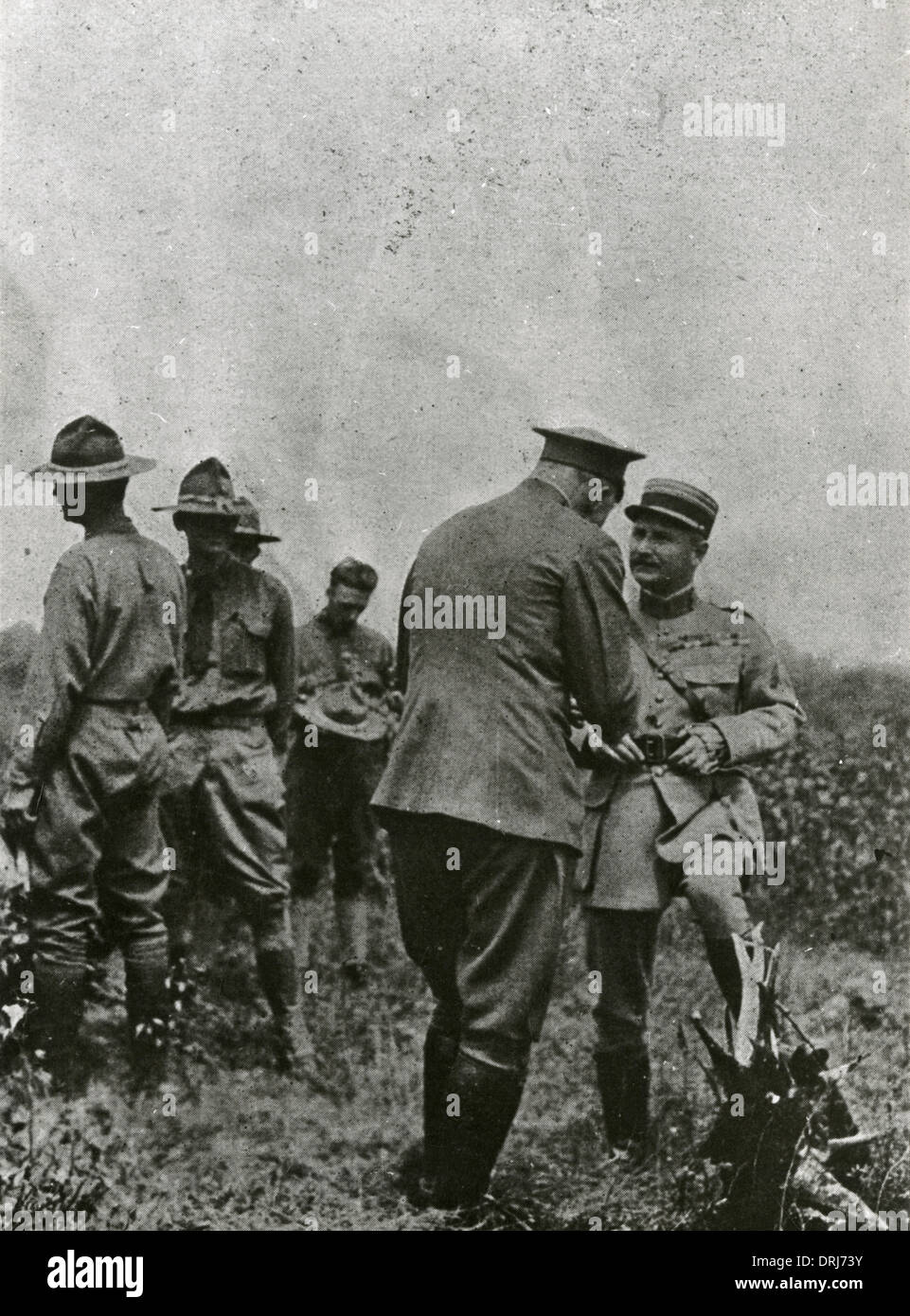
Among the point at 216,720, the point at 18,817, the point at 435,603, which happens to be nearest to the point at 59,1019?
the point at 18,817

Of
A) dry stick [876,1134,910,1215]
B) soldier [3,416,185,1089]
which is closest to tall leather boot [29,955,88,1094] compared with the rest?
soldier [3,416,185,1089]

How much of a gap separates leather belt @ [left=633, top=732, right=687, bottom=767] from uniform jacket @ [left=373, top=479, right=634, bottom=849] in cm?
26

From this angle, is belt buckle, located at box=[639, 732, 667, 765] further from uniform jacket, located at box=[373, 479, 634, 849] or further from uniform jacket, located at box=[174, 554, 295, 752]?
uniform jacket, located at box=[174, 554, 295, 752]

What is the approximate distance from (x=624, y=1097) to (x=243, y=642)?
2125 mm

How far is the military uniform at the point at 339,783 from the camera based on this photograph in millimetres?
5703

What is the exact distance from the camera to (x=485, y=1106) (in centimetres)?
530

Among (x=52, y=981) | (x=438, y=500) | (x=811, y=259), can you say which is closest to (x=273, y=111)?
(x=438, y=500)

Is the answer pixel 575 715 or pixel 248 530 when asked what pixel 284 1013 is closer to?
pixel 575 715

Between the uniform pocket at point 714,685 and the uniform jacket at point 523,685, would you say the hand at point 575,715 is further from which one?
the uniform pocket at point 714,685

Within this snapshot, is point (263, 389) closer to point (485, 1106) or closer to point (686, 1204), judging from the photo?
point (485, 1106)

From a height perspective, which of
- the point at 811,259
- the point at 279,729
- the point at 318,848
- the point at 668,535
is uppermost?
the point at 811,259

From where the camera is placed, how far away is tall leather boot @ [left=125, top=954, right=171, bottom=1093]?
557 cm

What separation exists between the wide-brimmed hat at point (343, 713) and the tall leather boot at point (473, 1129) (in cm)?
124
